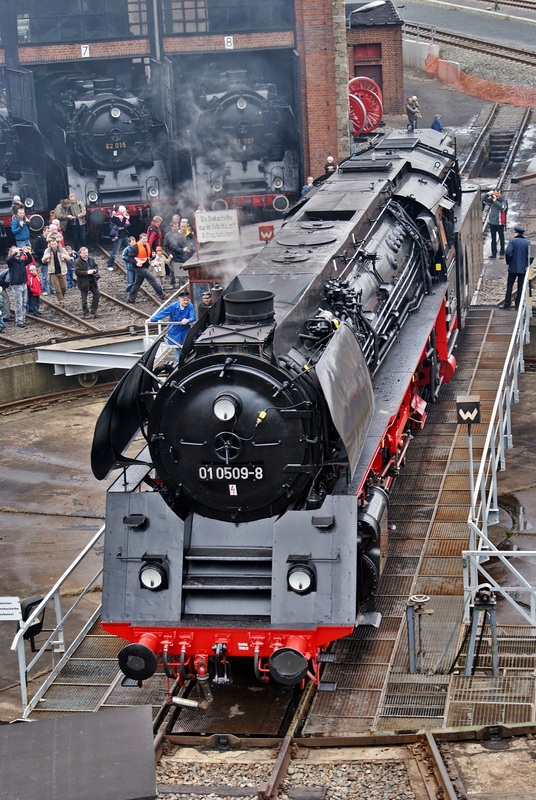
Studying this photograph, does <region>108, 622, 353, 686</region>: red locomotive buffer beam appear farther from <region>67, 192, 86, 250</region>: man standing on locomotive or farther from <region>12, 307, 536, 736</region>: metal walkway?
<region>67, 192, 86, 250</region>: man standing on locomotive

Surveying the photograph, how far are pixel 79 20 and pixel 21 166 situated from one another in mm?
3436

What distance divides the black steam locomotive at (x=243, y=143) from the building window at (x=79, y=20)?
197 cm

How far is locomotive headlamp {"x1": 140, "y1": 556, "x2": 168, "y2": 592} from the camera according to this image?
32.4 ft

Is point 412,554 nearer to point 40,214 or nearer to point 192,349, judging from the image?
point 192,349

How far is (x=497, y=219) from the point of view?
22266mm

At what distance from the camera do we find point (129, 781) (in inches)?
297

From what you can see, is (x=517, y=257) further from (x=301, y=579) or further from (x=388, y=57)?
(x=388, y=57)

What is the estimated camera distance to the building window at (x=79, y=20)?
2616cm

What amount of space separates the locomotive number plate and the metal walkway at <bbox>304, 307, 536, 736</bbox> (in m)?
1.74

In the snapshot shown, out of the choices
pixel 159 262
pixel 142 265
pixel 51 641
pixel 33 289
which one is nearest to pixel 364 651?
pixel 51 641

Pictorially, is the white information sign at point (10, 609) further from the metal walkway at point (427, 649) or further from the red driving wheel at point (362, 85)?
the red driving wheel at point (362, 85)

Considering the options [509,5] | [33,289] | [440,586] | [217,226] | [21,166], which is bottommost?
[440,586]

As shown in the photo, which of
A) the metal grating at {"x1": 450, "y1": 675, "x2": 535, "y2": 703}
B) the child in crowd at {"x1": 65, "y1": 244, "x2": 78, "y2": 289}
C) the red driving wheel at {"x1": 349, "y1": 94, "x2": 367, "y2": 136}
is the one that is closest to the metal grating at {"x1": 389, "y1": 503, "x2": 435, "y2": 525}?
the metal grating at {"x1": 450, "y1": 675, "x2": 535, "y2": 703}

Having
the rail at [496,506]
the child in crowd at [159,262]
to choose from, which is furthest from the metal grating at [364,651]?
the child in crowd at [159,262]
